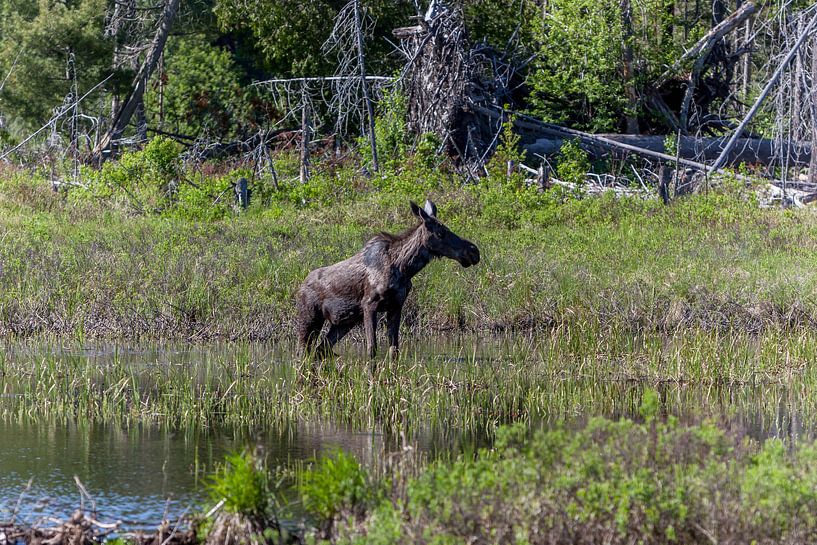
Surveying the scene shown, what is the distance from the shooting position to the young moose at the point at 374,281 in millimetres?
11984

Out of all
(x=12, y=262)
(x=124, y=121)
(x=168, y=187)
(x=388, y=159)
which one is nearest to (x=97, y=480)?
(x=12, y=262)

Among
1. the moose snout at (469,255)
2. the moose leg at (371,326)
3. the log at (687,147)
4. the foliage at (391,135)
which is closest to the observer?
the moose leg at (371,326)

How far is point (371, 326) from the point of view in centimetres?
1191

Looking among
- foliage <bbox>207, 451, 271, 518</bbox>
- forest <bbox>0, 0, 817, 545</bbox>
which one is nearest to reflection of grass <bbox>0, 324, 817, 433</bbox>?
forest <bbox>0, 0, 817, 545</bbox>

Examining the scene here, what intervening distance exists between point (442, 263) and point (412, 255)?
12.8ft

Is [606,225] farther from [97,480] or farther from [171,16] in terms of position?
[171,16]

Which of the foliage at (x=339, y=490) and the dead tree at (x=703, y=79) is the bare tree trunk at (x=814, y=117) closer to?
the dead tree at (x=703, y=79)

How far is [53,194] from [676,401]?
1629 centimetres

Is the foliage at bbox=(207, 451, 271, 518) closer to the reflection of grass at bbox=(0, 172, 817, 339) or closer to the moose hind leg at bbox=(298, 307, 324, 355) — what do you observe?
the moose hind leg at bbox=(298, 307, 324, 355)

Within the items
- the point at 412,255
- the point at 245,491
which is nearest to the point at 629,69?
the point at 412,255

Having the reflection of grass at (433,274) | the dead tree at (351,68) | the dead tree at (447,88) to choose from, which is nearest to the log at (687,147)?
the dead tree at (447,88)

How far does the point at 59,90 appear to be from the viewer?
105 feet

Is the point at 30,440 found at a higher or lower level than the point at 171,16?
lower

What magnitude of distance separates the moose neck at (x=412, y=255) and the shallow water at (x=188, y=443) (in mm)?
1214
